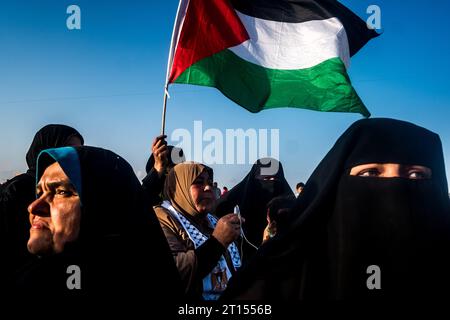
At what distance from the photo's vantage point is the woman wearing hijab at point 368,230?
6.08 feet

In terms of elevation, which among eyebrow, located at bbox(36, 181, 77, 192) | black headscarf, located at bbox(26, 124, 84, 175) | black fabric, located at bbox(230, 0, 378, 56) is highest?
black fabric, located at bbox(230, 0, 378, 56)

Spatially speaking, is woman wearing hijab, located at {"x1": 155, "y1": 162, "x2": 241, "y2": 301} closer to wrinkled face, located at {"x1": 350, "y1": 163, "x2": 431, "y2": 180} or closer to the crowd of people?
the crowd of people

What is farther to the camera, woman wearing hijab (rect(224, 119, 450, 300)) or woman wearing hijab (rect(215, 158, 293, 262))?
woman wearing hijab (rect(215, 158, 293, 262))

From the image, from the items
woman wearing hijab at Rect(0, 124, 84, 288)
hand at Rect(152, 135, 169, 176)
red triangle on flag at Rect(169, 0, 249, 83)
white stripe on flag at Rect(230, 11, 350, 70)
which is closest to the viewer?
woman wearing hijab at Rect(0, 124, 84, 288)

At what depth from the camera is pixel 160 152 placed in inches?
144

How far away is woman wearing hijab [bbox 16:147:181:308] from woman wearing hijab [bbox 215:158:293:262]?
11.5 ft

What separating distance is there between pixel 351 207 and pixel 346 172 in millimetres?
174

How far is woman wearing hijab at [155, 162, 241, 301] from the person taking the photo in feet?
8.91

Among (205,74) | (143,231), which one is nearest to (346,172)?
(143,231)

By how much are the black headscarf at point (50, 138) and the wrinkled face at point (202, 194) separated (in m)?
1.09

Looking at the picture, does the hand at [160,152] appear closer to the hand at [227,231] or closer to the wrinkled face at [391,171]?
the hand at [227,231]

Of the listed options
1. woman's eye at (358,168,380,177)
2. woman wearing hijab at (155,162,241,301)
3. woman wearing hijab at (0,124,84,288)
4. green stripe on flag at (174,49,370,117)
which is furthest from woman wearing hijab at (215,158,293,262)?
woman's eye at (358,168,380,177)

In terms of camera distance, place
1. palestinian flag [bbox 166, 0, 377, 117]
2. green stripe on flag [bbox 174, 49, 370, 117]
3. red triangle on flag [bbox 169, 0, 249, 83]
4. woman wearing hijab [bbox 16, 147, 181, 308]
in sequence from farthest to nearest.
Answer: green stripe on flag [bbox 174, 49, 370, 117] → palestinian flag [bbox 166, 0, 377, 117] → red triangle on flag [bbox 169, 0, 249, 83] → woman wearing hijab [bbox 16, 147, 181, 308]
